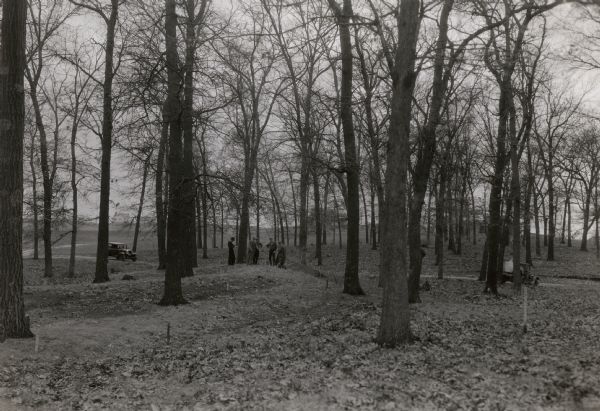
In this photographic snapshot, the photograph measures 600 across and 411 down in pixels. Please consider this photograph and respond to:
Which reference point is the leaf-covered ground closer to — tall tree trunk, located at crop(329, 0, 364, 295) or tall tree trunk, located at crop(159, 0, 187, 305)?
tall tree trunk, located at crop(159, 0, 187, 305)

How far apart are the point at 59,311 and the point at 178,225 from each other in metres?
3.85

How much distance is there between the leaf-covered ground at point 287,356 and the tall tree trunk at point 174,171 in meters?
0.81

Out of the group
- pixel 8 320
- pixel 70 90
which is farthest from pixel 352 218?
pixel 70 90

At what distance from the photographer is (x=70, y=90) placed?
26516 millimetres

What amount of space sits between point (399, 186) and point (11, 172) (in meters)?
7.34

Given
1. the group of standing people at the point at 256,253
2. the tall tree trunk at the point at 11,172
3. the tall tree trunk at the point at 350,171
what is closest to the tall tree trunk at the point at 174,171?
the tall tree trunk at the point at 11,172

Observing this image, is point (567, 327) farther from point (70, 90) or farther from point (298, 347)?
point (70, 90)

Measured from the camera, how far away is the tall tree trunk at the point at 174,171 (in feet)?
45.7


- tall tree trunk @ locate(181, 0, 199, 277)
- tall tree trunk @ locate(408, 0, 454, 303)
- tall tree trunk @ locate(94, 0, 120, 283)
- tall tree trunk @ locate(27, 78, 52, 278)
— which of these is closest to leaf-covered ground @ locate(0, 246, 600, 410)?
tall tree trunk @ locate(408, 0, 454, 303)

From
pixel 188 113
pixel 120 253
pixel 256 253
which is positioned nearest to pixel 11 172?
pixel 188 113

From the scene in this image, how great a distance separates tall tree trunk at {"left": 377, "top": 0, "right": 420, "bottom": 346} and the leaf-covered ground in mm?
550

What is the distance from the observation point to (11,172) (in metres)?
9.85

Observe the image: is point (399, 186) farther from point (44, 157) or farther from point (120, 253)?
point (120, 253)

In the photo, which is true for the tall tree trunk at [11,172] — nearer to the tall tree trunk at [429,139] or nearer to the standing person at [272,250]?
the tall tree trunk at [429,139]
